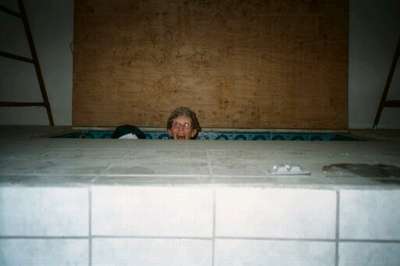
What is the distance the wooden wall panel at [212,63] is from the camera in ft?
12.9

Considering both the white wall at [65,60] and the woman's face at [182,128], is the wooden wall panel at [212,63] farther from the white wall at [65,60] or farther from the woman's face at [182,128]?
the woman's face at [182,128]

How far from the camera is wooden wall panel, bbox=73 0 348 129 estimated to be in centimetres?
393

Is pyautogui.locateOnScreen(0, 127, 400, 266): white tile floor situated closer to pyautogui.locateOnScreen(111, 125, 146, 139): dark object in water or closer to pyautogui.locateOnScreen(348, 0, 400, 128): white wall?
pyautogui.locateOnScreen(111, 125, 146, 139): dark object in water

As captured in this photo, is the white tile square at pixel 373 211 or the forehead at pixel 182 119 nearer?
the white tile square at pixel 373 211

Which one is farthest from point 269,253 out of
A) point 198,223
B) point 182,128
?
point 182,128

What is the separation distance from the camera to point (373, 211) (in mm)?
878

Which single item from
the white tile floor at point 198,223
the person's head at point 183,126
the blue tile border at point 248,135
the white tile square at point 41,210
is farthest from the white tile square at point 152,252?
the blue tile border at point 248,135

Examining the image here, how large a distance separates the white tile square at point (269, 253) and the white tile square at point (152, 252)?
0.15 ft

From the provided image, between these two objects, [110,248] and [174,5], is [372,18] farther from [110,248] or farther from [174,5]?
[110,248]

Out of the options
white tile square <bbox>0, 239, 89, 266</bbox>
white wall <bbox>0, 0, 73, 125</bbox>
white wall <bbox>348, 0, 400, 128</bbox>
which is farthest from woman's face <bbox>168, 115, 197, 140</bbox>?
white wall <bbox>348, 0, 400, 128</bbox>

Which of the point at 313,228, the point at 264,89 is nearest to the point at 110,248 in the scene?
the point at 313,228

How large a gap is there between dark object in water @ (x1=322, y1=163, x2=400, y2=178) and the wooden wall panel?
2818mm

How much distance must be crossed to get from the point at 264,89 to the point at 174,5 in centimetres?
159

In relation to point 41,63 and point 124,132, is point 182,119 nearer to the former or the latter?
point 124,132
